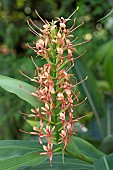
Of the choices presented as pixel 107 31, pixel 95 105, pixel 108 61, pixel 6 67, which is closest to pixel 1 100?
pixel 6 67

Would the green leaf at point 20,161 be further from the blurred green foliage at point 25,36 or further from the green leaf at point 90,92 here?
the blurred green foliage at point 25,36

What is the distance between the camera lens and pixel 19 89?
733 millimetres

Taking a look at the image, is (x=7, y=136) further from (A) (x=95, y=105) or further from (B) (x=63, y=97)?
(B) (x=63, y=97)

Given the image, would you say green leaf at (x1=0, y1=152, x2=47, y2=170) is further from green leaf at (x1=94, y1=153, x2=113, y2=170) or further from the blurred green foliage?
the blurred green foliage

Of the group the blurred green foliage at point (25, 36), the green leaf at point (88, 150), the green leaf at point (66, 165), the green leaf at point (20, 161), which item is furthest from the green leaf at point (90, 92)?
the blurred green foliage at point (25, 36)

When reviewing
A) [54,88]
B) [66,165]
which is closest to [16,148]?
[66,165]

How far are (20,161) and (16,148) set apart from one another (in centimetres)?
12

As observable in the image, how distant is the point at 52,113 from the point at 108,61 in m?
1.09

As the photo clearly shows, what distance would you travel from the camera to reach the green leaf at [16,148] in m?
0.83

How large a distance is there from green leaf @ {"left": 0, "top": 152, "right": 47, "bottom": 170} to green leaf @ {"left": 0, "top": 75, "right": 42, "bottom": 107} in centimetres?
9

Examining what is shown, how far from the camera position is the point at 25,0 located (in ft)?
8.70

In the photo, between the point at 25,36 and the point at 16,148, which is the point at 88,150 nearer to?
the point at 16,148

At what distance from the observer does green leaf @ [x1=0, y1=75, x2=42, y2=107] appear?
2.36 ft

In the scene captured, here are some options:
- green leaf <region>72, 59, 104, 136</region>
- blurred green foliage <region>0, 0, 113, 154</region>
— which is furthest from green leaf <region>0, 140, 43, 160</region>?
blurred green foliage <region>0, 0, 113, 154</region>
